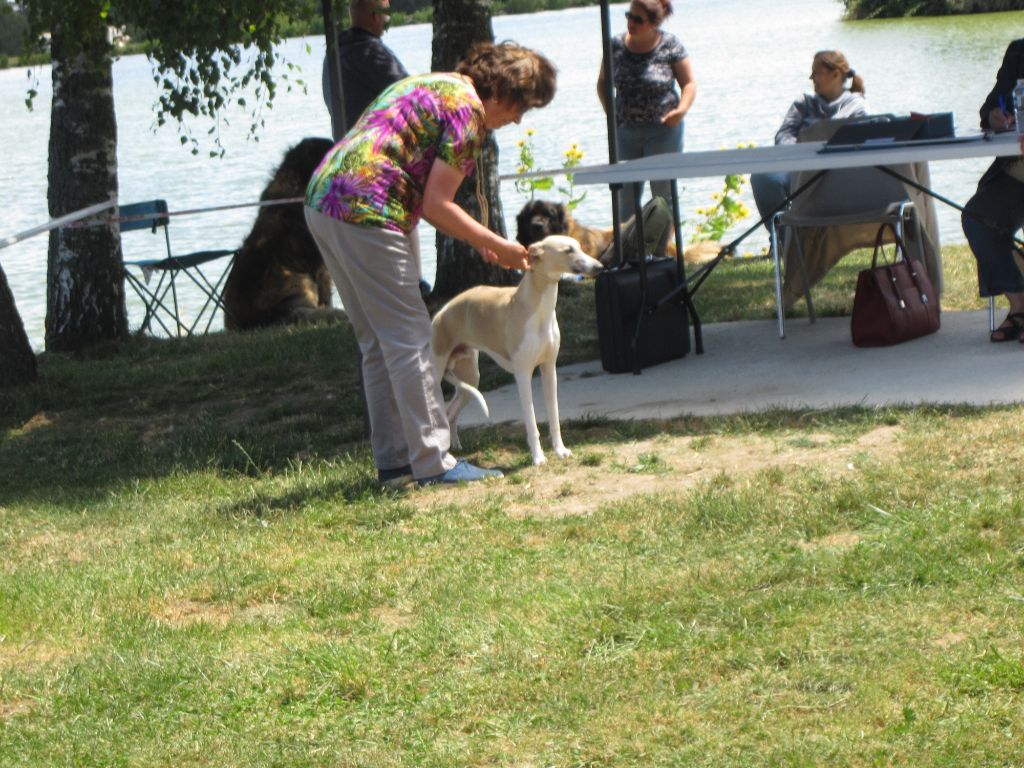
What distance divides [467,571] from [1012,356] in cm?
325

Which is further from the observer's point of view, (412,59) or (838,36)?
(838,36)

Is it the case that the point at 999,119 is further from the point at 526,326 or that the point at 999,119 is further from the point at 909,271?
the point at 526,326

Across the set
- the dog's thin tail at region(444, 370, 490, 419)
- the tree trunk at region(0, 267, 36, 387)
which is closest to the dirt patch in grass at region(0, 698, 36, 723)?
the dog's thin tail at region(444, 370, 490, 419)

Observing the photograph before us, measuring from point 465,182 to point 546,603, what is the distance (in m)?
5.98

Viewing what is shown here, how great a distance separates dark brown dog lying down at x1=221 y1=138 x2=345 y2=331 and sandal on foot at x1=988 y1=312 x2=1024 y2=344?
510 centimetres

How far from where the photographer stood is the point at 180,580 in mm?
4660

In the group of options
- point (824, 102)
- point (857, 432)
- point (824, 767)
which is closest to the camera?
point (824, 767)

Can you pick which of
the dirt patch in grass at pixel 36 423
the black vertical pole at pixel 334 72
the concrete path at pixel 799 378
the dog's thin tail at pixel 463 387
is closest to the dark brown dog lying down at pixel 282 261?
the dirt patch in grass at pixel 36 423

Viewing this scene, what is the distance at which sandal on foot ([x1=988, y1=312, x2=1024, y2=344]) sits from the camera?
270 inches

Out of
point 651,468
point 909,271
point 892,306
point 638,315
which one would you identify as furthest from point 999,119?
point 651,468

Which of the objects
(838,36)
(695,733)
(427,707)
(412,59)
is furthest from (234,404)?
(838,36)

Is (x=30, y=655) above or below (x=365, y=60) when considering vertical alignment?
below

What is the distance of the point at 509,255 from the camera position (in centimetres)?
521

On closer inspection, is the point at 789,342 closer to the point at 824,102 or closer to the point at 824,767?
the point at 824,102
